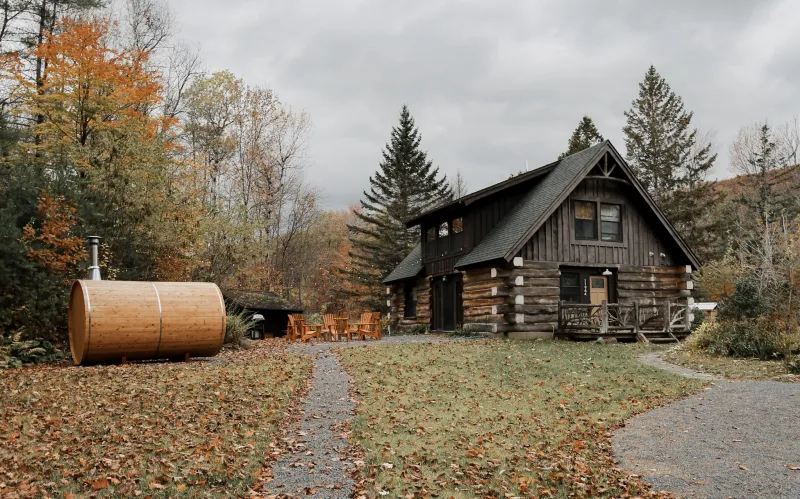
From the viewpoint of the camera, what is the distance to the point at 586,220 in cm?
2372

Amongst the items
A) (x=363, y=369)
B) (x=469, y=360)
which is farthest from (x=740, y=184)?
(x=363, y=369)

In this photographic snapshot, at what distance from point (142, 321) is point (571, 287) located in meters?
14.9

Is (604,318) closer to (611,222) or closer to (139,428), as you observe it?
(611,222)

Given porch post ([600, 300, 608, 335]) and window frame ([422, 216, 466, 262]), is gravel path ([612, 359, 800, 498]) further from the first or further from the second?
window frame ([422, 216, 466, 262])

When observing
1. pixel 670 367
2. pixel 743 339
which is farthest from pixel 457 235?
pixel 670 367

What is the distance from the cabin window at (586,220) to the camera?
2355 centimetres

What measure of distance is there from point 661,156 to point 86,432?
137 ft

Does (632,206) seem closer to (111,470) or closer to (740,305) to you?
(740,305)

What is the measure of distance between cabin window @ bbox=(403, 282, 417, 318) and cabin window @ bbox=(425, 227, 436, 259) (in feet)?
9.29

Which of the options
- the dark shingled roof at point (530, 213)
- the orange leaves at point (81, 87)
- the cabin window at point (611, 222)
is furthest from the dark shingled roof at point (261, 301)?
the cabin window at point (611, 222)

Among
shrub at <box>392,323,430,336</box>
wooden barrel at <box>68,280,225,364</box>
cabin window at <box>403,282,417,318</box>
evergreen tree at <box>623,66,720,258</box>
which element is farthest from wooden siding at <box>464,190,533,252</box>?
evergreen tree at <box>623,66,720,258</box>

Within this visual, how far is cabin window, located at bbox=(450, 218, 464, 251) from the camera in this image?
25.6 meters

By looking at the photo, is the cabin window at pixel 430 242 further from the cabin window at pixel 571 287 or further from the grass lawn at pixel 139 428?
the grass lawn at pixel 139 428

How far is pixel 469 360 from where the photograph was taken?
15781 millimetres
